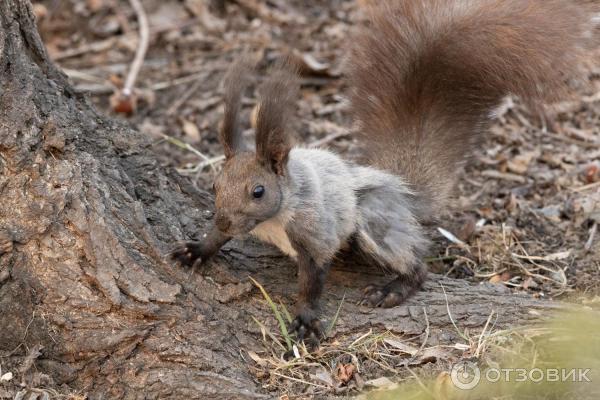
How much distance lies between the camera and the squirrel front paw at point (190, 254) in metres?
3.47

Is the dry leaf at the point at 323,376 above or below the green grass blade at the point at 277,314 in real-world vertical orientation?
below

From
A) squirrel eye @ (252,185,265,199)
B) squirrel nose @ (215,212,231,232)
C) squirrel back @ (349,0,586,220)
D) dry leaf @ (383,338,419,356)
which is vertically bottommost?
dry leaf @ (383,338,419,356)

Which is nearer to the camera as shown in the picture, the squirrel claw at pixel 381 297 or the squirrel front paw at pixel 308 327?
the squirrel front paw at pixel 308 327

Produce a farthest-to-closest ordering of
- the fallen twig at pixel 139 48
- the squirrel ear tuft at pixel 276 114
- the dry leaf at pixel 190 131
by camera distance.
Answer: the fallen twig at pixel 139 48, the dry leaf at pixel 190 131, the squirrel ear tuft at pixel 276 114

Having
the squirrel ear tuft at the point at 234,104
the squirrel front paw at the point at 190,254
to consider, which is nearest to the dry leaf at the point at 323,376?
the squirrel front paw at the point at 190,254

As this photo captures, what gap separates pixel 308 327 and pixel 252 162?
2.59ft

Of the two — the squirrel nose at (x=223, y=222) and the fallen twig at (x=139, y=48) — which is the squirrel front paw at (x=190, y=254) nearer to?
the squirrel nose at (x=223, y=222)

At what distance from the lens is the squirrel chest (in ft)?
11.9

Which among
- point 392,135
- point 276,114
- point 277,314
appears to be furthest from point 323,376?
point 392,135

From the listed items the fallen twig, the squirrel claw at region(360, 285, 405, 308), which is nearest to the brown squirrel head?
the squirrel claw at region(360, 285, 405, 308)

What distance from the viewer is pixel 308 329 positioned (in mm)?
3482

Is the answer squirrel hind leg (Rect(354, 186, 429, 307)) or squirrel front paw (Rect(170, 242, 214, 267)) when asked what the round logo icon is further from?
squirrel front paw (Rect(170, 242, 214, 267))

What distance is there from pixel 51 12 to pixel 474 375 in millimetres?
5771

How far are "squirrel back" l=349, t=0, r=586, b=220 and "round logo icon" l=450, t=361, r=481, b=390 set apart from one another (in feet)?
3.68
